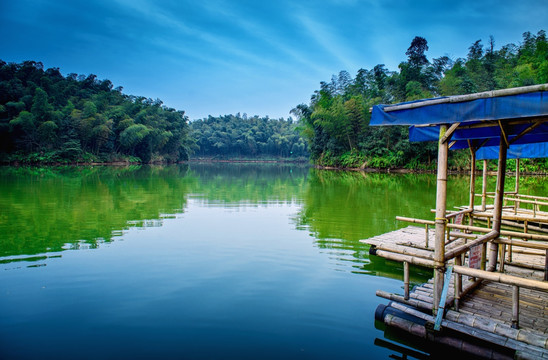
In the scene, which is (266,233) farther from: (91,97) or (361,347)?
(91,97)

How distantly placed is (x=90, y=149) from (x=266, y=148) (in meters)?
37.0

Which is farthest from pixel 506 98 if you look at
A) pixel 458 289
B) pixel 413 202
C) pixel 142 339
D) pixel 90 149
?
pixel 90 149

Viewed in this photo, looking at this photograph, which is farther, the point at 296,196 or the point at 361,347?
the point at 296,196

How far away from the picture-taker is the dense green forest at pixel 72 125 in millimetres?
36812

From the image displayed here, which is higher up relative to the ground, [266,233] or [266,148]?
[266,148]

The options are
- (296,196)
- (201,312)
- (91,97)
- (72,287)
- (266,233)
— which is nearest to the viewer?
(201,312)

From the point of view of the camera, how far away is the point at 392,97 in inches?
1471

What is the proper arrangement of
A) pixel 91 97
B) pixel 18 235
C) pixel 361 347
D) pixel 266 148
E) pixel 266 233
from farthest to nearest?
pixel 266 148 < pixel 91 97 < pixel 266 233 < pixel 18 235 < pixel 361 347

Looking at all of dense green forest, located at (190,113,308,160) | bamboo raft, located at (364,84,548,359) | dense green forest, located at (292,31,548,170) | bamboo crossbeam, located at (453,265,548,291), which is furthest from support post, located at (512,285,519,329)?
dense green forest, located at (190,113,308,160)

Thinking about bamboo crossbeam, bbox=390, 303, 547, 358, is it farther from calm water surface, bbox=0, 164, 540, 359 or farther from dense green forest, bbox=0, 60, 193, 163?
dense green forest, bbox=0, 60, 193, 163

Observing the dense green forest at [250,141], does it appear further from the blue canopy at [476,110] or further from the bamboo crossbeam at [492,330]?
the bamboo crossbeam at [492,330]

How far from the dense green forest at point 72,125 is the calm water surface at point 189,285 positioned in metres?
33.7

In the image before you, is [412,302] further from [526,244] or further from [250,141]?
[250,141]

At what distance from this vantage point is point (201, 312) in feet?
12.4
